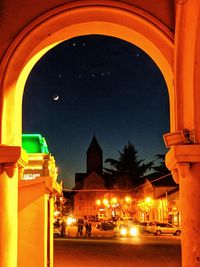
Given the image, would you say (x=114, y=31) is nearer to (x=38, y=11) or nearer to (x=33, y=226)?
(x=38, y=11)

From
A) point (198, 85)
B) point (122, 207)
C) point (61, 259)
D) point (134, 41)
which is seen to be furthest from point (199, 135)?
point (122, 207)

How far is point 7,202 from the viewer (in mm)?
6523

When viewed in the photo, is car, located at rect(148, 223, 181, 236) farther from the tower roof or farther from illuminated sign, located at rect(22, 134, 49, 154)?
the tower roof

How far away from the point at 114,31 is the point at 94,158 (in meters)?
107

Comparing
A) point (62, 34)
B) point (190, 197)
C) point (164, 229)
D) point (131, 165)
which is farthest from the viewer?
point (131, 165)

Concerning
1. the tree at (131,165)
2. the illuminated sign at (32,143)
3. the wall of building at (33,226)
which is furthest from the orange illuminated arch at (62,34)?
the tree at (131,165)

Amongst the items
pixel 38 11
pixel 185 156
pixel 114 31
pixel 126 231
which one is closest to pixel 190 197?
pixel 185 156

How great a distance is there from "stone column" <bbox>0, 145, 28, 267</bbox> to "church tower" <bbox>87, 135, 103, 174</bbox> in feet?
345

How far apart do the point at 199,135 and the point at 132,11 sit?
1908 millimetres

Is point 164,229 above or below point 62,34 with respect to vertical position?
below

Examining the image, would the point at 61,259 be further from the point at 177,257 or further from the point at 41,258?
the point at 41,258

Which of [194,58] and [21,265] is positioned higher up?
[194,58]

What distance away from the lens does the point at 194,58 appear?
6.49m

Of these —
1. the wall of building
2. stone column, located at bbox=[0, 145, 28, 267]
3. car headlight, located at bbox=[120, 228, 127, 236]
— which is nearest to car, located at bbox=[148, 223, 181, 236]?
car headlight, located at bbox=[120, 228, 127, 236]
